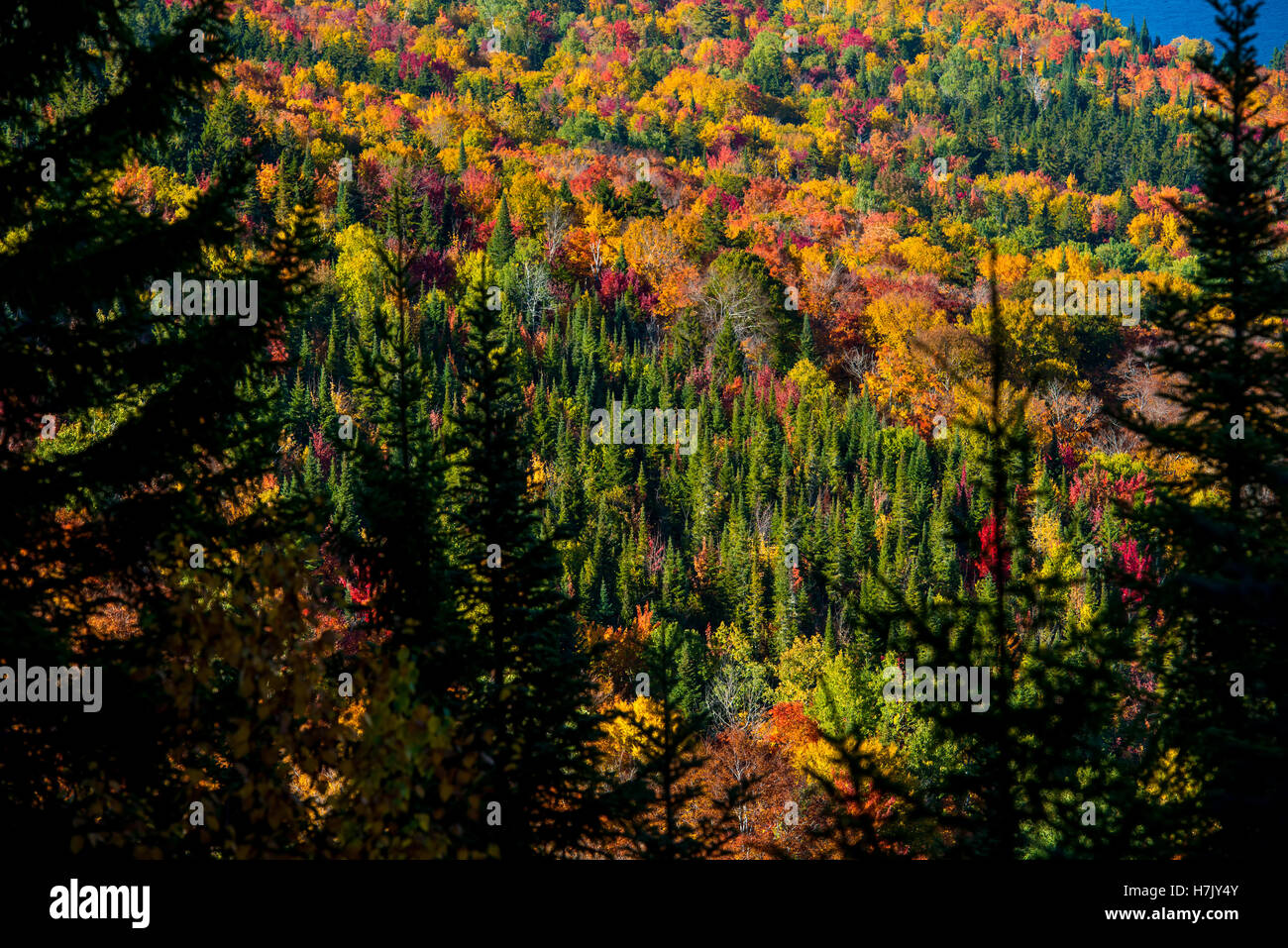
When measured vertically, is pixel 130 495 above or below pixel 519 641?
above

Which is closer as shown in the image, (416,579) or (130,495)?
(130,495)

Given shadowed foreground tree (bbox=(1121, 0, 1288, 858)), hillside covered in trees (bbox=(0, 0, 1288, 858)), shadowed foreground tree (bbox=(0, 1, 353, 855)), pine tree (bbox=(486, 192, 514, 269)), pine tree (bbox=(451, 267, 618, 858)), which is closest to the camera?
shadowed foreground tree (bbox=(0, 1, 353, 855))

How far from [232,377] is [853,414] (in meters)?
96.5

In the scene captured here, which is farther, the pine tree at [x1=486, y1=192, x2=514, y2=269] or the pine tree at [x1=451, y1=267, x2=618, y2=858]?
the pine tree at [x1=486, y1=192, x2=514, y2=269]

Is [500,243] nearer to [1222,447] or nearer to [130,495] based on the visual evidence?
[1222,447]

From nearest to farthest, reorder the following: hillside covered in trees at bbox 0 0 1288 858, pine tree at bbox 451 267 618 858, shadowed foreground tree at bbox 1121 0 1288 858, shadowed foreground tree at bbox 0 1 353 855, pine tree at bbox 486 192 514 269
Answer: shadowed foreground tree at bbox 0 1 353 855
hillside covered in trees at bbox 0 0 1288 858
shadowed foreground tree at bbox 1121 0 1288 858
pine tree at bbox 451 267 618 858
pine tree at bbox 486 192 514 269

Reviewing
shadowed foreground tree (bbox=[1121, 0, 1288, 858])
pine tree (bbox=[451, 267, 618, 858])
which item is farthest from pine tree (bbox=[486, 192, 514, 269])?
shadowed foreground tree (bbox=[1121, 0, 1288, 858])

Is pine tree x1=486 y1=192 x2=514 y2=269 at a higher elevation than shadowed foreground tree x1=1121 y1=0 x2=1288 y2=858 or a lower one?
higher

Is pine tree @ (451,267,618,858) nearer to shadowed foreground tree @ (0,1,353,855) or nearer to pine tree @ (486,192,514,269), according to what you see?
shadowed foreground tree @ (0,1,353,855)

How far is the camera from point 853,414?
333 feet

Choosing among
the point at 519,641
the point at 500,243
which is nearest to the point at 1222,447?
the point at 519,641

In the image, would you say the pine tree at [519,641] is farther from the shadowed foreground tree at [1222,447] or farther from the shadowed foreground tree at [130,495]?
the shadowed foreground tree at [1222,447]

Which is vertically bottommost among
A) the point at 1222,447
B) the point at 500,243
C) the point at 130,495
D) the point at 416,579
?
the point at 416,579
